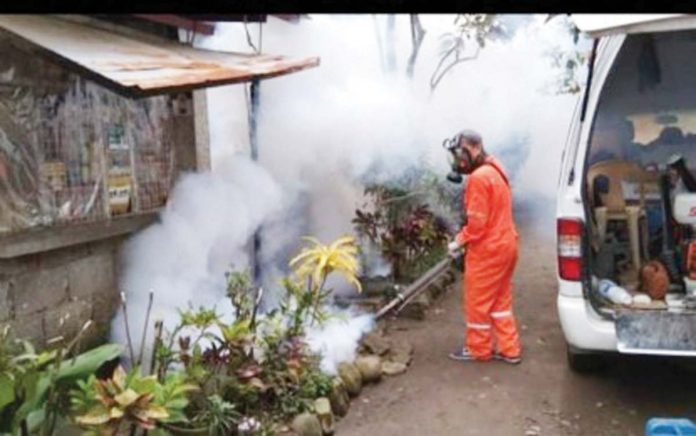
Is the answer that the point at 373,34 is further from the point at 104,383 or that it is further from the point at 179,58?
the point at 104,383

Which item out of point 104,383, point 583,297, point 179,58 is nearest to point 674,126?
point 583,297

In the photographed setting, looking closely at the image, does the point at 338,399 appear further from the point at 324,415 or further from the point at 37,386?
the point at 37,386

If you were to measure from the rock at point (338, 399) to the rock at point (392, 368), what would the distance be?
718mm

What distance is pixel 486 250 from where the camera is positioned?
18.3 ft

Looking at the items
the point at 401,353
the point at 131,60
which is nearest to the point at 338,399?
the point at 401,353

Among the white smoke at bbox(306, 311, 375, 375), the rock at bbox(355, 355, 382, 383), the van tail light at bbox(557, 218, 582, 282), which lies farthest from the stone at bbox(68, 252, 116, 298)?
the van tail light at bbox(557, 218, 582, 282)

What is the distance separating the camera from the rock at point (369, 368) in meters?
5.28

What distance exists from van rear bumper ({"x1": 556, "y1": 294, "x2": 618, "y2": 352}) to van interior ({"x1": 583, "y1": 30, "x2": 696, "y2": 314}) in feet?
1.19

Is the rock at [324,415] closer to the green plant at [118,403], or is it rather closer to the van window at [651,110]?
the green plant at [118,403]

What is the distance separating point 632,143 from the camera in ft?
18.7

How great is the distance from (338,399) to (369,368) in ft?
1.98

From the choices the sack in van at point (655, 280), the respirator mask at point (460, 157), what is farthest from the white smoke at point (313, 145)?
the sack in van at point (655, 280)

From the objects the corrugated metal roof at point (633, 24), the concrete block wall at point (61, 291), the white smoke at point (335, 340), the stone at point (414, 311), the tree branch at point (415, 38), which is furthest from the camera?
the tree branch at point (415, 38)

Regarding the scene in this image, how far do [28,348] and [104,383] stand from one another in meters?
0.54
